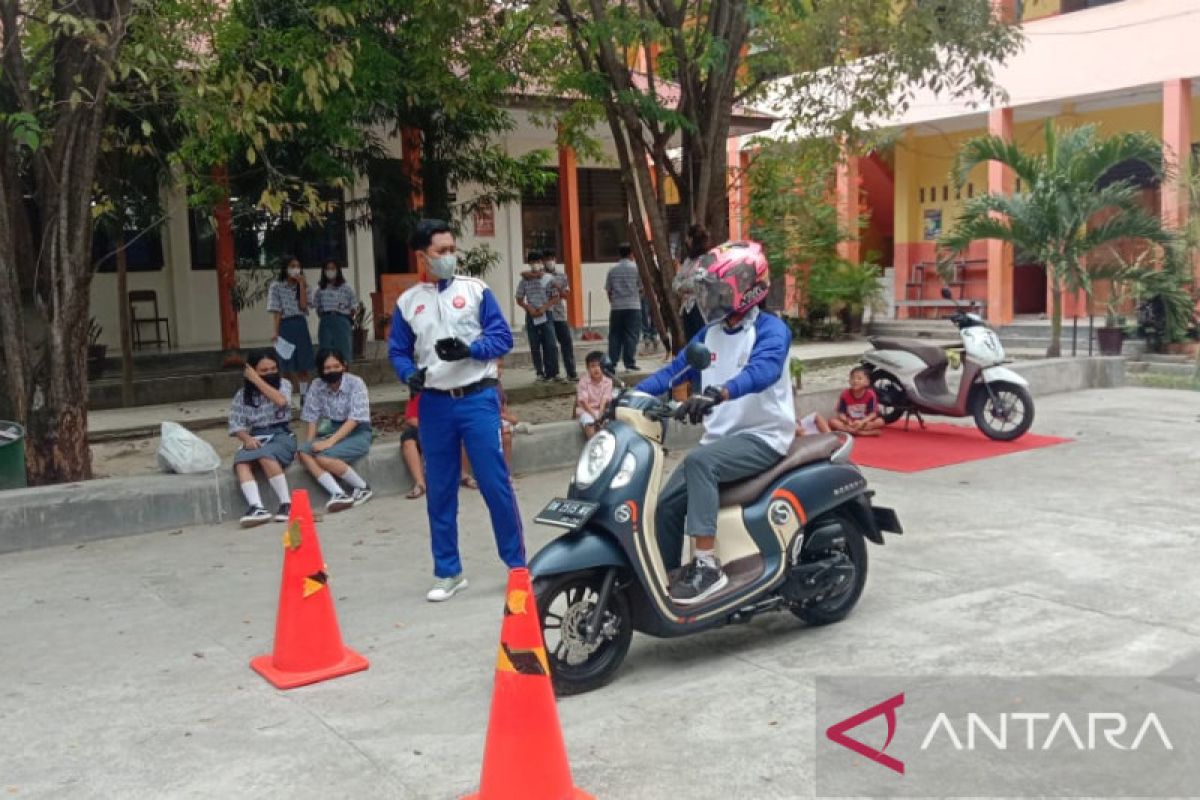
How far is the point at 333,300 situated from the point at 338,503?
5.20m

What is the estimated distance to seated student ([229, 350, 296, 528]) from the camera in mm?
7848

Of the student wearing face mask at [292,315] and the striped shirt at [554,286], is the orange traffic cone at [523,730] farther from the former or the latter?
the striped shirt at [554,286]

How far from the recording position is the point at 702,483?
4.71 meters

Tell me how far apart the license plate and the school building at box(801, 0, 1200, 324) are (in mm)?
8846

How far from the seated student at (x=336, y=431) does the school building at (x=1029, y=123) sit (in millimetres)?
7442

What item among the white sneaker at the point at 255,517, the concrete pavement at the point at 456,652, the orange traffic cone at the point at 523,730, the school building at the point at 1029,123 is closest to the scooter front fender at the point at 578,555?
the concrete pavement at the point at 456,652

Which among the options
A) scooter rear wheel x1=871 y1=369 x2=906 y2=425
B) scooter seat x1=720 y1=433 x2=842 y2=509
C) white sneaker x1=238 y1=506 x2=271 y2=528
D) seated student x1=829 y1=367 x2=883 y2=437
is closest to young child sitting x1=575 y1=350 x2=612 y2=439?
seated student x1=829 y1=367 x2=883 y2=437

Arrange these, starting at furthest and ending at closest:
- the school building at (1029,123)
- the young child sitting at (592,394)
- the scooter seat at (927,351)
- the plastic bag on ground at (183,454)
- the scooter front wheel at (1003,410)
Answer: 1. the school building at (1029,123)
2. the scooter seat at (927,351)
3. the scooter front wheel at (1003,410)
4. the young child sitting at (592,394)
5. the plastic bag on ground at (183,454)

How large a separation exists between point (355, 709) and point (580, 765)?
41.1 inches

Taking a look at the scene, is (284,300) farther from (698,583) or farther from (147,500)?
(698,583)

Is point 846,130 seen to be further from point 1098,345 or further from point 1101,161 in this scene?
point 1098,345

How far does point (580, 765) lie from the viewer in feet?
12.5

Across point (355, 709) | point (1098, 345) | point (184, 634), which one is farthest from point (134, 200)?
point (1098, 345)

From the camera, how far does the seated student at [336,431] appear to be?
8.18 m
